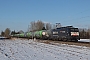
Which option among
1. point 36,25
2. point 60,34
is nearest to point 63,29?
point 60,34

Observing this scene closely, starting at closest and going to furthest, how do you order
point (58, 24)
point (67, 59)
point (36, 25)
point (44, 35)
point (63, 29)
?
point (67, 59) → point (63, 29) → point (44, 35) → point (58, 24) → point (36, 25)

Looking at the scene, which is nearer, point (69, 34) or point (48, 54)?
point (48, 54)

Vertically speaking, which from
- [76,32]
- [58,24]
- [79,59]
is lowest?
[79,59]

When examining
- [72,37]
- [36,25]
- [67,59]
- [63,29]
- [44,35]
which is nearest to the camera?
[67,59]

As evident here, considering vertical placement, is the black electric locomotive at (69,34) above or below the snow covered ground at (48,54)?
above

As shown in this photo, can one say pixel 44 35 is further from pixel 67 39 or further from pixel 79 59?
pixel 79 59

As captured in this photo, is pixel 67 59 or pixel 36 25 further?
pixel 36 25

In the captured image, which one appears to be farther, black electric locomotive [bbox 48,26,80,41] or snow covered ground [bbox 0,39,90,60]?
black electric locomotive [bbox 48,26,80,41]

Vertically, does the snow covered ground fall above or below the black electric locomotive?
below

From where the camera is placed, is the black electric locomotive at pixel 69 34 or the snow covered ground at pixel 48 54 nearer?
the snow covered ground at pixel 48 54

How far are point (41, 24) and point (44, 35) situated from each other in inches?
3144

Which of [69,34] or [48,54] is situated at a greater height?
[69,34]

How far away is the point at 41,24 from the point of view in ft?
458

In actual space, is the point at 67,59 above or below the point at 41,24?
below
